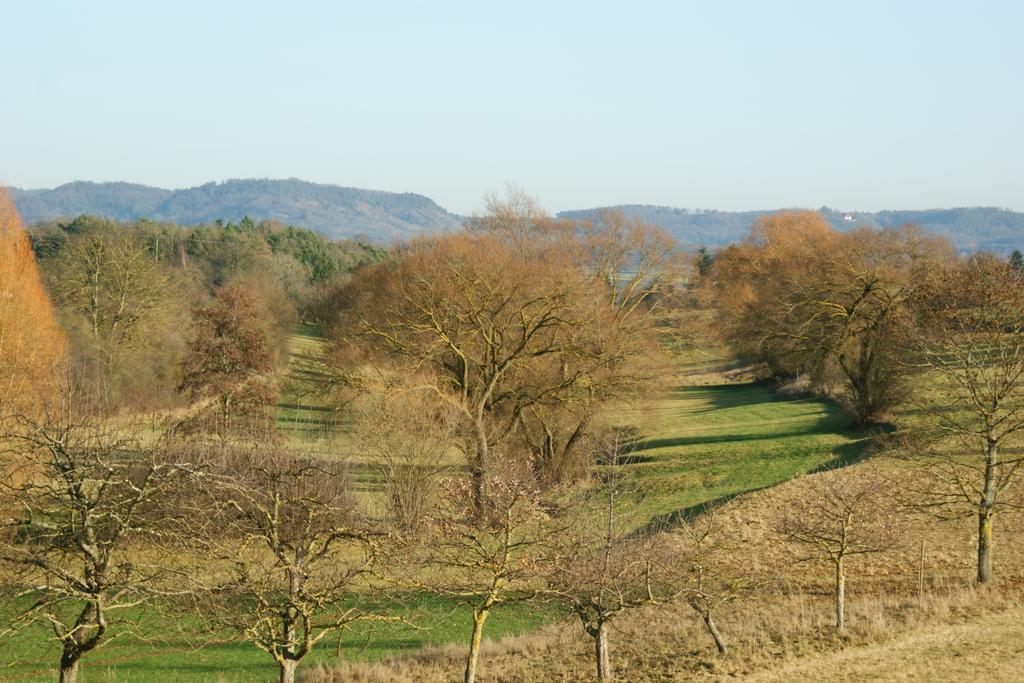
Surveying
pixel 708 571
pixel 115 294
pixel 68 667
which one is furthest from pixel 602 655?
pixel 115 294

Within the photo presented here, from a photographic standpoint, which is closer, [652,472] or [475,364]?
[475,364]

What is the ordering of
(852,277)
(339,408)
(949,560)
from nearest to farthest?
1. (949,560)
2. (339,408)
3. (852,277)

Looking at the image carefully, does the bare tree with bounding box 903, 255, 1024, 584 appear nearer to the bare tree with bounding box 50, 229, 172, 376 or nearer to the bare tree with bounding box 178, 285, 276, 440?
the bare tree with bounding box 178, 285, 276, 440

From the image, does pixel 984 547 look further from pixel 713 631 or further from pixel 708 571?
pixel 713 631

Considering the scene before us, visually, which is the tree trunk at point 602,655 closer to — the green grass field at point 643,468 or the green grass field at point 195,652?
the green grass field at point 195,652

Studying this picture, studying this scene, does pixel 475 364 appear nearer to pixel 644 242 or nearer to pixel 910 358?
pixel 910 358

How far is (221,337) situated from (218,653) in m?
23.7

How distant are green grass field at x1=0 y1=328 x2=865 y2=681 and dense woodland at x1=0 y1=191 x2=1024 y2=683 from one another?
2.64ft

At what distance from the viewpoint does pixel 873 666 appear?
603 inches

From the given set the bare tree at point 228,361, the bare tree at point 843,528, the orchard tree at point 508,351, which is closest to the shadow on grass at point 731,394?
the orchard tree at point 508,351

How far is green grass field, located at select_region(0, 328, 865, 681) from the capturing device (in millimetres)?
17531

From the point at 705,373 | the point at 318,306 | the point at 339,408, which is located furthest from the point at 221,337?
the point at 705,373

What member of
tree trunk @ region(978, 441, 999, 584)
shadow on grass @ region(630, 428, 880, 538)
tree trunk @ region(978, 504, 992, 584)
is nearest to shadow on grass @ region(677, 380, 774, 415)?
shadow on grass @ region(630, 428, 880, 538)

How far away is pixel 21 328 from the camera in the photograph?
28984mm
